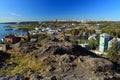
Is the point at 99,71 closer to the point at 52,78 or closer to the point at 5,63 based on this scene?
the point at 52,78

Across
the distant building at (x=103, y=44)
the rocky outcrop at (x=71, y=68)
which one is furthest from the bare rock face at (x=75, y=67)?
the distant building at (x=103, y=44)

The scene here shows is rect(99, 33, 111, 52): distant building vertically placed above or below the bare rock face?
below

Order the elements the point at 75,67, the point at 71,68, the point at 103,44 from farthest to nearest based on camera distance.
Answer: the point at 103,44 → the point at 75,67 → the point at 71,68

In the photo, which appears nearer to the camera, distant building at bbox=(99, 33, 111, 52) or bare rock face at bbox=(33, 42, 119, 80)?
bare rock face at bbox=(33, 42, 119, 80)

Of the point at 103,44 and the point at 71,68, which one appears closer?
the point at 71,68

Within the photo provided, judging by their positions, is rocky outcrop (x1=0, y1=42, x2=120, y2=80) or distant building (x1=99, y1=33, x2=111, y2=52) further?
distant building (x1=99, y1=33, x2=111, y2=52)

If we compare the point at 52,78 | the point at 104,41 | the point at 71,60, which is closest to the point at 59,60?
the point at 71,60

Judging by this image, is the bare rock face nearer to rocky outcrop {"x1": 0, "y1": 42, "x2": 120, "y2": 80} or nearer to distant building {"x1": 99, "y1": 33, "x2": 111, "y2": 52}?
rocky outcrop {"x1": 0, "y1": 42, "x2": 120, "y2": 80}

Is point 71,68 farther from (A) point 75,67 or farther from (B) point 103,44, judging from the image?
(B) point 103,44

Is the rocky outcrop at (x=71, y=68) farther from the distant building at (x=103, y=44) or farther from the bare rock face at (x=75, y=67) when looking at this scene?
the distant building at (x=103, y=44)

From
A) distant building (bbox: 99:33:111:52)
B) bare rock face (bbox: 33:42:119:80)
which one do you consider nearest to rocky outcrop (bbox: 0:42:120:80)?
bare rock face (bbox: 33:42:119:80)

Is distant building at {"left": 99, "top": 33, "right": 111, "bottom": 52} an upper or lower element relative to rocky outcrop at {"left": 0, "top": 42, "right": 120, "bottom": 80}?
lower

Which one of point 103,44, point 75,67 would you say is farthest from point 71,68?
point 103,44
